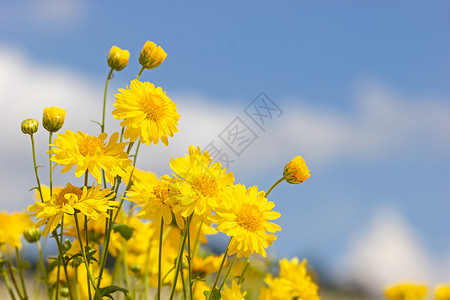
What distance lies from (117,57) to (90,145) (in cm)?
29

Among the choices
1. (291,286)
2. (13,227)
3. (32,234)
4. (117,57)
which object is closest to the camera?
(117,57)

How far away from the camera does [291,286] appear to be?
163cm

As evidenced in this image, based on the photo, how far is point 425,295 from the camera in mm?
2176

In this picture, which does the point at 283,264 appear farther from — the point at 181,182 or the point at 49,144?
the point at 49,144

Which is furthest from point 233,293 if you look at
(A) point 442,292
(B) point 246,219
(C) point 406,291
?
(C) point 406,291

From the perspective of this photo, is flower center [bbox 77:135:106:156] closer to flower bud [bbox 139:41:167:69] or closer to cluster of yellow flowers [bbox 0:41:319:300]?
Answer: cluster of yellow flowers [bbox 0:41:319:300]

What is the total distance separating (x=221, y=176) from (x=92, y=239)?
0.64 metres

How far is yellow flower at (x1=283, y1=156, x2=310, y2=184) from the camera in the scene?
1039 millimetres

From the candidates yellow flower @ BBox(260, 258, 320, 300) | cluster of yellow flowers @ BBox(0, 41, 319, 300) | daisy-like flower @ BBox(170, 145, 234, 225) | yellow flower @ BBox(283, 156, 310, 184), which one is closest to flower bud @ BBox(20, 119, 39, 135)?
cluster of yellow flowers @ BBox(0, 41, 319, 300)

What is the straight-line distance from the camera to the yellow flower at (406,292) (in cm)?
217

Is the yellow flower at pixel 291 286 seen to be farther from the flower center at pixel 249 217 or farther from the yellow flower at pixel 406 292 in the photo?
the yellow flower at pixel 406 292

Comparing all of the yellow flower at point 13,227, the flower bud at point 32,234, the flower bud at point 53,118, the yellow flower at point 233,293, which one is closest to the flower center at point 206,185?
the yellow flower at point 233,293

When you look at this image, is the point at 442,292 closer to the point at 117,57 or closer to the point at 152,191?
the point at 152,191

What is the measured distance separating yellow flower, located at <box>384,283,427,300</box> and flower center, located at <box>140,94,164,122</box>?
5.28 ft
